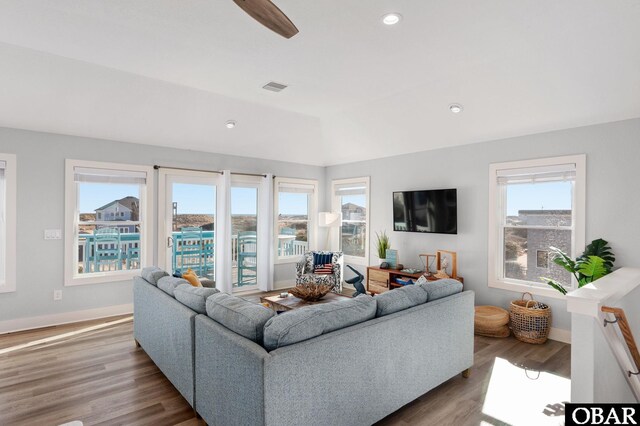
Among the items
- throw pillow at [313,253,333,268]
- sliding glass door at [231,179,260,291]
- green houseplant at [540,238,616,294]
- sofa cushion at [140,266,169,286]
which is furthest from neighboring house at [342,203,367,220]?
sofa cushion at [140,266,169,286]

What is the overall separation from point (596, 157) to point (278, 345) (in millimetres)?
3897

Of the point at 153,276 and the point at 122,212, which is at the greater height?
the point at 122,212

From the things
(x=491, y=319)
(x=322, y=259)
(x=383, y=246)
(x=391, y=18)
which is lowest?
(x=491, y=319)

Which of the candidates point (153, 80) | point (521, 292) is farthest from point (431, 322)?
point (153, 80)

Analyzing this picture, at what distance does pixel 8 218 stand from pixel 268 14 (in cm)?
426

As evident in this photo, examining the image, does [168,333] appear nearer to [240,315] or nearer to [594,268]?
[240,315]

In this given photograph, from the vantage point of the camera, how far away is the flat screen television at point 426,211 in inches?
189

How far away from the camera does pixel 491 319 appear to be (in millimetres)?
3951

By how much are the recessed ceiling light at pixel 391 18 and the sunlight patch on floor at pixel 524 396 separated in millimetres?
2901

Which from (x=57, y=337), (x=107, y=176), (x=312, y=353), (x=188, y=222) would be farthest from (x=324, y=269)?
(x=312, y=353)

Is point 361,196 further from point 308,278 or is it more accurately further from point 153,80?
point 153,80

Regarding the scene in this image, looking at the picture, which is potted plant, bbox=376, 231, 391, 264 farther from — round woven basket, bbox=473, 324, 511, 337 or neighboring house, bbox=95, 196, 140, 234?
neighboring house, bbox=95, 196, 140, 234

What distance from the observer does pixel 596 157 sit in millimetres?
3668

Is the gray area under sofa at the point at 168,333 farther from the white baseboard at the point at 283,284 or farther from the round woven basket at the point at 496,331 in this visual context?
the round woven basket at the point at 496,331
